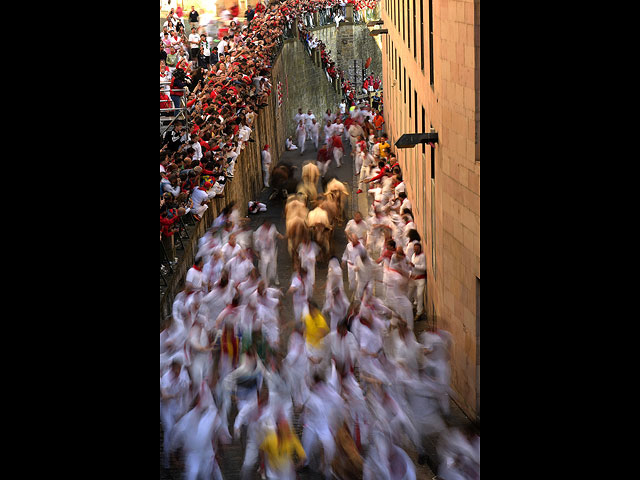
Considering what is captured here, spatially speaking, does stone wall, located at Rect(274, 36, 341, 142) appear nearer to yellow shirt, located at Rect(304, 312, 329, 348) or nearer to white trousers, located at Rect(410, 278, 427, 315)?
white trousers, located at Rect(410, 278, 427, 315)

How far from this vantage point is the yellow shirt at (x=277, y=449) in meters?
12.3

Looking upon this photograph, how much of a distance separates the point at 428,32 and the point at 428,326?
20.1 feet

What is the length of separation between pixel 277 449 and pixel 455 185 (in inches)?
211

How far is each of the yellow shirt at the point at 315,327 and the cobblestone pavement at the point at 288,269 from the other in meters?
1.13

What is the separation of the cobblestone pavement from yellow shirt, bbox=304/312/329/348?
113 cm

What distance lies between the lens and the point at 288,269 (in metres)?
22.8

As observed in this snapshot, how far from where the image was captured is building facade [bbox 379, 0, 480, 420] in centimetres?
1474

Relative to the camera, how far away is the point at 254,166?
30969 mm

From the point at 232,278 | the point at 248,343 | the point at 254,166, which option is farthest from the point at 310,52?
the point at 248,343

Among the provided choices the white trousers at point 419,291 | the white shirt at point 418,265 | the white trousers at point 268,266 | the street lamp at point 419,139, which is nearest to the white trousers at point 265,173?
the white trousers at point 268,266

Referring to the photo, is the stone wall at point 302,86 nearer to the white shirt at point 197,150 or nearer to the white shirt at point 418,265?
the white shirt at point 197,150
